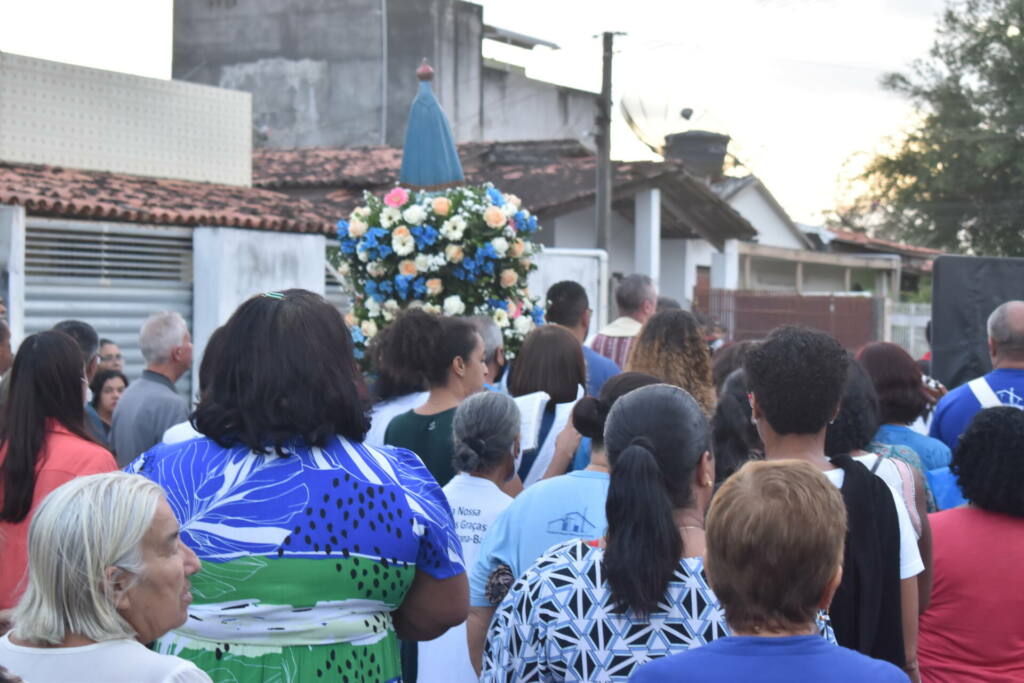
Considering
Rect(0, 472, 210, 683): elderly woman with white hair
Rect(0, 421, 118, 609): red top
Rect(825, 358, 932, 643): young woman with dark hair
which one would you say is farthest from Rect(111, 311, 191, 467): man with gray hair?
Rect(0, 472, 210, 683): elderly woman with white hair

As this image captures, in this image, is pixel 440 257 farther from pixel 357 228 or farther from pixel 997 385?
pixel 997 385

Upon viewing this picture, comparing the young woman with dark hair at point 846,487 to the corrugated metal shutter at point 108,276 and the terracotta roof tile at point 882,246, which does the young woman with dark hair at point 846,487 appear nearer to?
the corrugated metal shutter at point 108,276

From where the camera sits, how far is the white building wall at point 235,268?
16.1 metres

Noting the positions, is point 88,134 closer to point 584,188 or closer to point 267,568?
point 584,188

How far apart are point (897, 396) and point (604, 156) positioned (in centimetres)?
1314

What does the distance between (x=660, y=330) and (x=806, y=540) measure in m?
3.63

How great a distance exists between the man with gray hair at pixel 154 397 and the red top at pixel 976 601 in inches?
159

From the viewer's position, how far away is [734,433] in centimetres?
489

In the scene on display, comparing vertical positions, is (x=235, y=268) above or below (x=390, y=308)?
above

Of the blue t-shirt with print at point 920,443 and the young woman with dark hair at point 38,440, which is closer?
the young woman with dark hair at point 38,440

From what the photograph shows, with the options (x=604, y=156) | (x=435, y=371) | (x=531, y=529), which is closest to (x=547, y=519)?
(x=531, y=529)

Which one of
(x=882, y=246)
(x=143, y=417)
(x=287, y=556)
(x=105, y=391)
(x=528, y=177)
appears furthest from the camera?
(x=882, y=246)

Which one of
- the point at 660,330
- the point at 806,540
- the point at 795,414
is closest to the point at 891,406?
the point at 660,330

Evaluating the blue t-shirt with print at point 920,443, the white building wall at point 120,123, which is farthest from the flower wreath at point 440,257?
the white building wall at point 120,123
